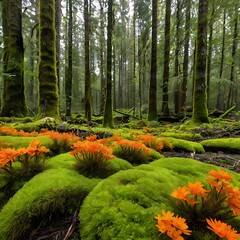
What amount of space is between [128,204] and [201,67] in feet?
26.9

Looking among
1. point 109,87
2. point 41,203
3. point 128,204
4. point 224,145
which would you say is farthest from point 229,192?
point 109,87

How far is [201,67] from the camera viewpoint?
27.9 ft

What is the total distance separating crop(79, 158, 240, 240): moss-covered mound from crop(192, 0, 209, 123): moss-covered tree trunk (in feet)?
23.3

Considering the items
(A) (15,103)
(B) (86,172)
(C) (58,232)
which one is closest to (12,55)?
(A) (15,103)

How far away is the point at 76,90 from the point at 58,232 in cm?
3845

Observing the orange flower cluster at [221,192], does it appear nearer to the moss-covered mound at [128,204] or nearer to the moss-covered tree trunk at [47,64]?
the moss-covered mound at [128,204]

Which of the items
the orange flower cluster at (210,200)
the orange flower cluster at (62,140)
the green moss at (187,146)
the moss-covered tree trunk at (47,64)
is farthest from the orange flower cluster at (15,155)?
the moss-covered tree trunk at (47,64)

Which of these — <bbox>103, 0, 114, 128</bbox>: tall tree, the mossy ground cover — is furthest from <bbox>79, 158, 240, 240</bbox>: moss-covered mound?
<bbox>103, 0, 114, 128</bbox>: tall tree

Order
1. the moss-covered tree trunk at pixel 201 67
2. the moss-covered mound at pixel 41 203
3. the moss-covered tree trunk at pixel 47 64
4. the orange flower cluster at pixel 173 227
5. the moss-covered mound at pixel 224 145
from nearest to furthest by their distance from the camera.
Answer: the orange flower cluster at pixel 173 227, the moss-covered mound at pixel 41 203, the moss-covered mound at pixel 224 145, the moss-covered tree trunk at pixel 47 64, the moss-covered tree trunk at pixel 201 67

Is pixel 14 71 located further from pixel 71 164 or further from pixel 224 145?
pixel 224 145

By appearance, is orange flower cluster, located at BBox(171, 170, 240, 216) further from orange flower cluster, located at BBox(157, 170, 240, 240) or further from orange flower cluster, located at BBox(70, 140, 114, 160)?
orange flower cluster, located at BBox(70, 140, 114, 160)

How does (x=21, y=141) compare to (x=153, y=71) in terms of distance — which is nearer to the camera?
(x=21, y=141)

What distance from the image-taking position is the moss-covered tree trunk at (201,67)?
27.7ft

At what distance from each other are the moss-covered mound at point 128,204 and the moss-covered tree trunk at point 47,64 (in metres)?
5.20
